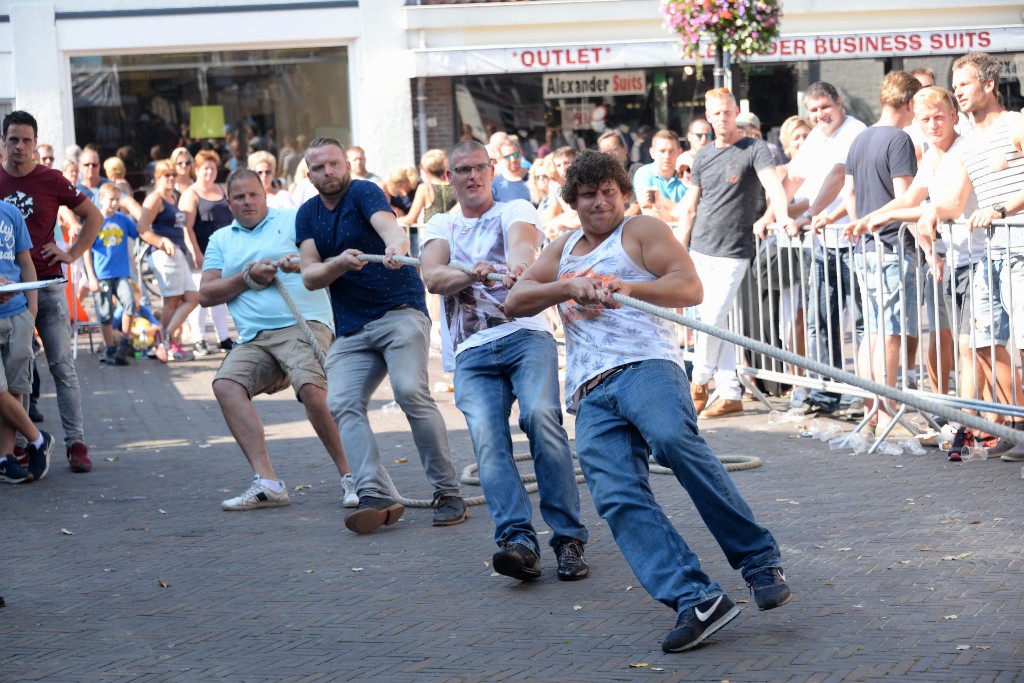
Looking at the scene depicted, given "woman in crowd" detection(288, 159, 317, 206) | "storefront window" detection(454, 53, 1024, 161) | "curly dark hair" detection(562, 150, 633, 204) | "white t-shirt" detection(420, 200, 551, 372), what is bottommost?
"white t-shirt" detection(420, 200, 551, 372)

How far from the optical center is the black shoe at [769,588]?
4902mm

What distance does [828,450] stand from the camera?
8266mm

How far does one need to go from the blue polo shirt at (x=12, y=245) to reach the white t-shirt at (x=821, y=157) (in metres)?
5.16

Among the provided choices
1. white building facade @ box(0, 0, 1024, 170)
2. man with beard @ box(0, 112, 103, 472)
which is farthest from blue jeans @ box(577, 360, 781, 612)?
white building facade @ box(0, 0, 1024, 170)

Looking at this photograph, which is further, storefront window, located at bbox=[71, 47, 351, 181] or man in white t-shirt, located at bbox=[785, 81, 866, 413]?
storefront window, located at bbox=[71, 47, 351, 181]

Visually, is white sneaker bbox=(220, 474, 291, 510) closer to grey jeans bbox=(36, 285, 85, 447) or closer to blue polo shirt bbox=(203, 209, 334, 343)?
blue polo shirt bbox=(203, 209, 334, 343)

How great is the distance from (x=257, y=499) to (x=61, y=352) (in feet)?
7.19

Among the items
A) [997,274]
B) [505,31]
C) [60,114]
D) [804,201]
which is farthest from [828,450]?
[60,114]

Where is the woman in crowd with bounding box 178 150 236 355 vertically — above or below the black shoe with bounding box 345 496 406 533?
above

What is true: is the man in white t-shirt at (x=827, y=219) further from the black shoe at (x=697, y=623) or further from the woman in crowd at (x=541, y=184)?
the black shoe at (x=697, y=623)

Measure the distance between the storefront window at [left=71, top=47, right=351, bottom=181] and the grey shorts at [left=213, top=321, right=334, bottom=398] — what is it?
15.8 metres

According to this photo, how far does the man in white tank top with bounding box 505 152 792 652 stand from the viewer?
488cm

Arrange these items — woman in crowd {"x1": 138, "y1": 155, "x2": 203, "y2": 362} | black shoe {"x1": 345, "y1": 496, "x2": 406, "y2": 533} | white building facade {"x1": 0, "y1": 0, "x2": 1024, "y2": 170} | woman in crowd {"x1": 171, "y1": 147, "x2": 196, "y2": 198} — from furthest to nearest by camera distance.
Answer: white building facade {"x1": 0, "y1": 0, "x2": 1024, "y2": 170} → woman in crowd {"x1": 171, "y1": 147, "x2": 196, "y2": 198} → woman in crowd {"x1": 138, "y1": 155, "x2": 203, "y2": 362} → black shoe {"x1": 345, "y1": 496, "x2": 406, "y2": 533}

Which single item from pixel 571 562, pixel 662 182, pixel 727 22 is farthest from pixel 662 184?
pixel 571 562
